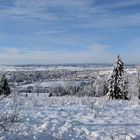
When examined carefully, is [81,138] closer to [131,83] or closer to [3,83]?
[3,83]

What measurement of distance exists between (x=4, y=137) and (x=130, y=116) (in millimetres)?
4959

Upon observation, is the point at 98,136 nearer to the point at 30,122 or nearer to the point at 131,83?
the point at 30,122

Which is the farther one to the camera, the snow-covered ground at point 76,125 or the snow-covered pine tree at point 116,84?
the snow-covered pine tree at point 116,84

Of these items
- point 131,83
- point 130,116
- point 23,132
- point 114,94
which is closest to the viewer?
point 23,132

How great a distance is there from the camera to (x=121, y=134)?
25.5 feet

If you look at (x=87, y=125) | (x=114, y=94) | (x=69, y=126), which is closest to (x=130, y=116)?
(x=87, y=125)

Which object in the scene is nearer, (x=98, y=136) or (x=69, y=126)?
(x=98, y=136)

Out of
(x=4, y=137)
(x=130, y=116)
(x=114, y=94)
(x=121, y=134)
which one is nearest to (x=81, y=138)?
(x=121, y=134)

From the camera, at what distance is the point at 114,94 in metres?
45.3

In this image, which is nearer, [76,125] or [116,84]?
[76,125]

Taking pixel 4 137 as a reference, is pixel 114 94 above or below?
below

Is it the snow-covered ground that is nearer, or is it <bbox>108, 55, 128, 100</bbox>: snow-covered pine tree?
the snow-covered ground

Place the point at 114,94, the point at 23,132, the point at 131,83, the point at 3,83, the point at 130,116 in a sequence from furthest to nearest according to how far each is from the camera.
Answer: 1. the point at 131,83
2. the point at 3,83
3. the point at 114,94
4. the point at 130,116
5. the point at 23,132

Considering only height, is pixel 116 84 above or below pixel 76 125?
below
